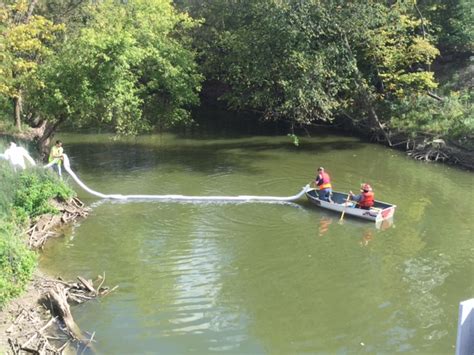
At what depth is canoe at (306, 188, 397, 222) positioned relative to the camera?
1689 cm

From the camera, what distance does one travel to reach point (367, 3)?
2650 cm

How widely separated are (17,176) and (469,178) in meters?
18.2

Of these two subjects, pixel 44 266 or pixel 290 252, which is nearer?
pixel 44 266

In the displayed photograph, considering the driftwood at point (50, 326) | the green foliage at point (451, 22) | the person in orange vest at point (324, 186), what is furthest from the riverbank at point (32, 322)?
the green foliage at point (451, 22)

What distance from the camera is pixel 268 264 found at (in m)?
13.9

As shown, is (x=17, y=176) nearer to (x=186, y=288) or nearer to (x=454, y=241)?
(x=186, y=288)

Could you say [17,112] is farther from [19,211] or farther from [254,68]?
[19,211]

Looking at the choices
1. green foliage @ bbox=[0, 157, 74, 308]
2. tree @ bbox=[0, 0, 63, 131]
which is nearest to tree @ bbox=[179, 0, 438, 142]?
tree @ bbox=[0, 0, 63, 131]

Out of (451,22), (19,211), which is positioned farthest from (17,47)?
(451,22)

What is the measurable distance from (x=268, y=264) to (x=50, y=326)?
5767 millimetres

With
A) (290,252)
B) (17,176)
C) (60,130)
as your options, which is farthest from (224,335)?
(60,130)

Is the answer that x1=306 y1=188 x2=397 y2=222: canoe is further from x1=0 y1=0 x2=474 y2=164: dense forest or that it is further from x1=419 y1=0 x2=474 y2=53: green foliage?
x1=419 y1=0 x2=474 y2=53: green foliage

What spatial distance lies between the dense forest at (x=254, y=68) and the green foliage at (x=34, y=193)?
5671 millimetres

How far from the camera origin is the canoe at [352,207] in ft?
55.4
